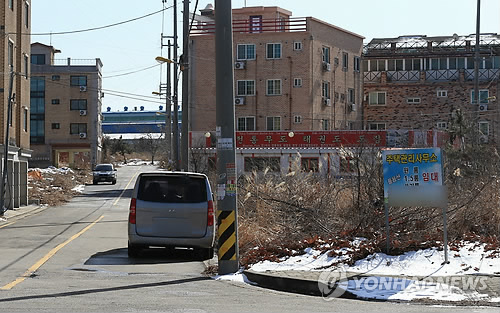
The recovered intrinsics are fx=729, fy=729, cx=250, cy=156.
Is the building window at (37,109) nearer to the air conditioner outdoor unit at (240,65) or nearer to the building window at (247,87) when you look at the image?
the air conditioner outdoor unit at (240,65)

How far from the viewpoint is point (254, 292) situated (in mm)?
11141

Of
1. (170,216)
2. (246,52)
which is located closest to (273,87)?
(246,52)

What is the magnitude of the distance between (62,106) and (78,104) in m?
1.74

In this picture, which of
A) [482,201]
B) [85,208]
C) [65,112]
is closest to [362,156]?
[482,201]

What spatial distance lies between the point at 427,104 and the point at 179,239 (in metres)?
50.1

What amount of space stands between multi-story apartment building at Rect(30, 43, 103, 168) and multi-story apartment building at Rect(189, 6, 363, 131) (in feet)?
93.8

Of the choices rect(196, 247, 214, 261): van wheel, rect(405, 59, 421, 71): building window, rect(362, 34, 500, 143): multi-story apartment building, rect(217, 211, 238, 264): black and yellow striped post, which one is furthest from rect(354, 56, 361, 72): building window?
rect(217, 211, 238, 264): black and yellow striped post

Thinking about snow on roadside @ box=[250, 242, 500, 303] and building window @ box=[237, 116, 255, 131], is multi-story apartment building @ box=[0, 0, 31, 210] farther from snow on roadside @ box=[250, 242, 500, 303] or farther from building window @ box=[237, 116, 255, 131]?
snow on roadside @ box=[250, 242, 500, 303]

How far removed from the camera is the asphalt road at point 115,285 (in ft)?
31.4

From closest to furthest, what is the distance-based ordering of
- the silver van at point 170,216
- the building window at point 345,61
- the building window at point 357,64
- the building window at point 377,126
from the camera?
the silver van at point 170,216 < the building window at point 345,61 < the building window at point 357,64 < the building window at point 377,126

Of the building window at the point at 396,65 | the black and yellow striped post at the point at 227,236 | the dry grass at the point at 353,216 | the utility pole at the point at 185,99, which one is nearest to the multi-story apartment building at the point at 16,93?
the utility pole at the point at 185,99

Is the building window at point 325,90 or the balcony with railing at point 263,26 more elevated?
the balcony with railing at point 263,26

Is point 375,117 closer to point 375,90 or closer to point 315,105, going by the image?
point 375,90

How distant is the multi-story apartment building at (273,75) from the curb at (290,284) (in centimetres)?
4129
